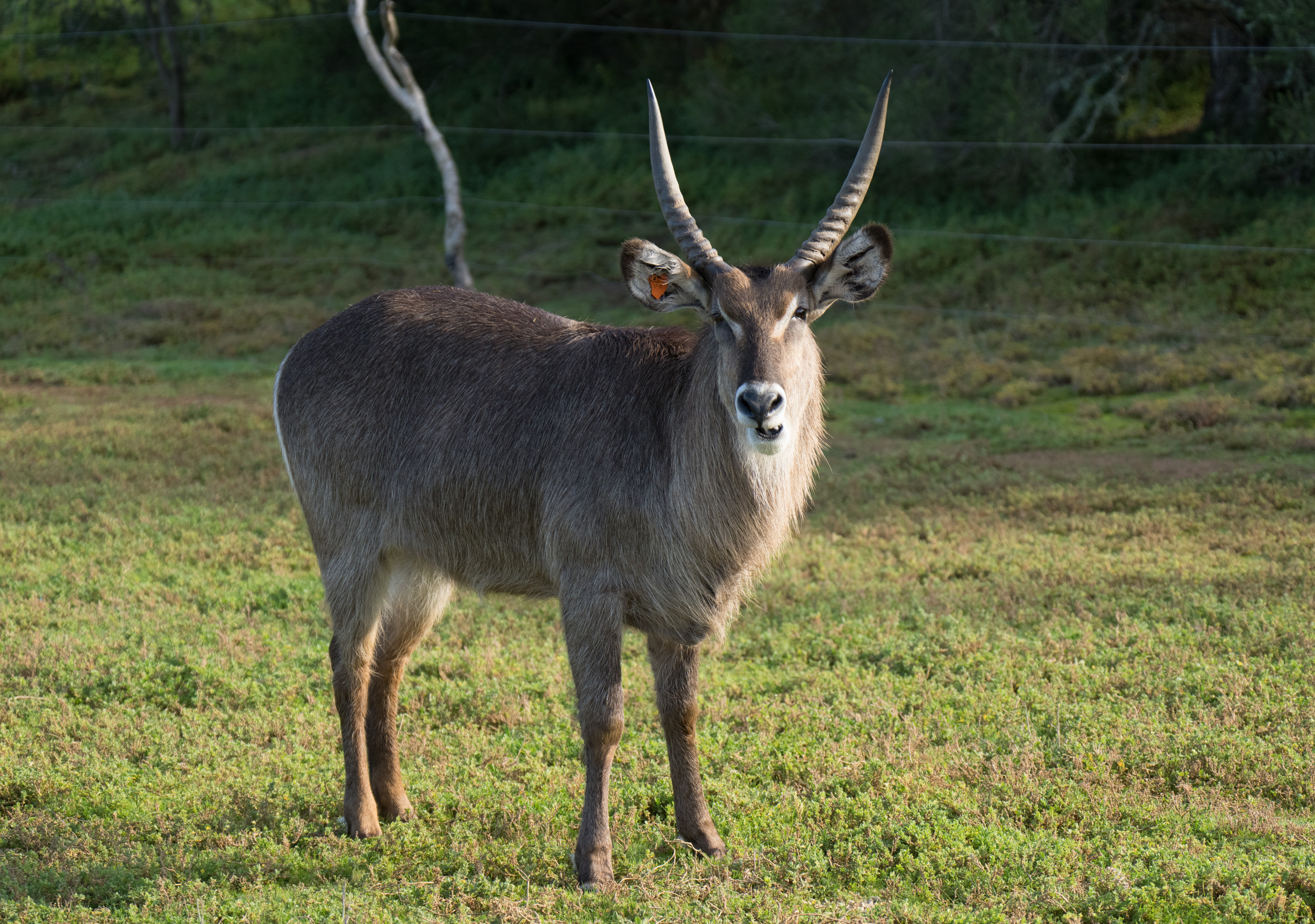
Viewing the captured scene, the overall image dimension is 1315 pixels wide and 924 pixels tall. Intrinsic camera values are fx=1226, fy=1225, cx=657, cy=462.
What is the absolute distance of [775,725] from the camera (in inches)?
206

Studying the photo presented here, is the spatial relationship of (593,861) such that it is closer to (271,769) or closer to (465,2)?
(271,769)

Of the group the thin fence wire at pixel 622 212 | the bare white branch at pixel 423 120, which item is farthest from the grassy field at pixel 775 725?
the bare white branch at pixel 423 120

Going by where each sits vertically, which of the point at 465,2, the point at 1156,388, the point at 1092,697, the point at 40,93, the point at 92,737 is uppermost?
the point at 465,2

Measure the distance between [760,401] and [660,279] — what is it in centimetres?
65

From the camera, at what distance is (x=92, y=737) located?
5035mm

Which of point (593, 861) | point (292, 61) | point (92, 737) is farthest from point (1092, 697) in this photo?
point (292, 61)

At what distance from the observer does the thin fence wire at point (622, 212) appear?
14.2m

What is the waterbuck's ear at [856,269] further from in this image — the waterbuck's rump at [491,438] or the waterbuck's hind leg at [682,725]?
the waterbuck's hind leg at [682,725]

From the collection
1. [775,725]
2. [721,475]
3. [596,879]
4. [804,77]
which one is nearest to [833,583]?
[775,725]

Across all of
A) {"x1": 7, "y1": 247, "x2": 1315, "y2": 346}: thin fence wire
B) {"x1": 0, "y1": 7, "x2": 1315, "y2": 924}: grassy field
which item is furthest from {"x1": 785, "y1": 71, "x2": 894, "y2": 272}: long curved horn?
{"x1": 7, "y1": 247, "x2": 1315, "y2": 346}: thin fence wire

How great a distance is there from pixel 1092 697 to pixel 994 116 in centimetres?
1226

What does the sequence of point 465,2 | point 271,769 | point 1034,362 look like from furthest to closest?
point 465,2 < point 1034,362 < point 271,769

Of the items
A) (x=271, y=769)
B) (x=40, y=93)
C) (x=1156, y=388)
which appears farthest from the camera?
(x=40, y=93)

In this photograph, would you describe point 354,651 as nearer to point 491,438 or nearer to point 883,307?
point 491,438
